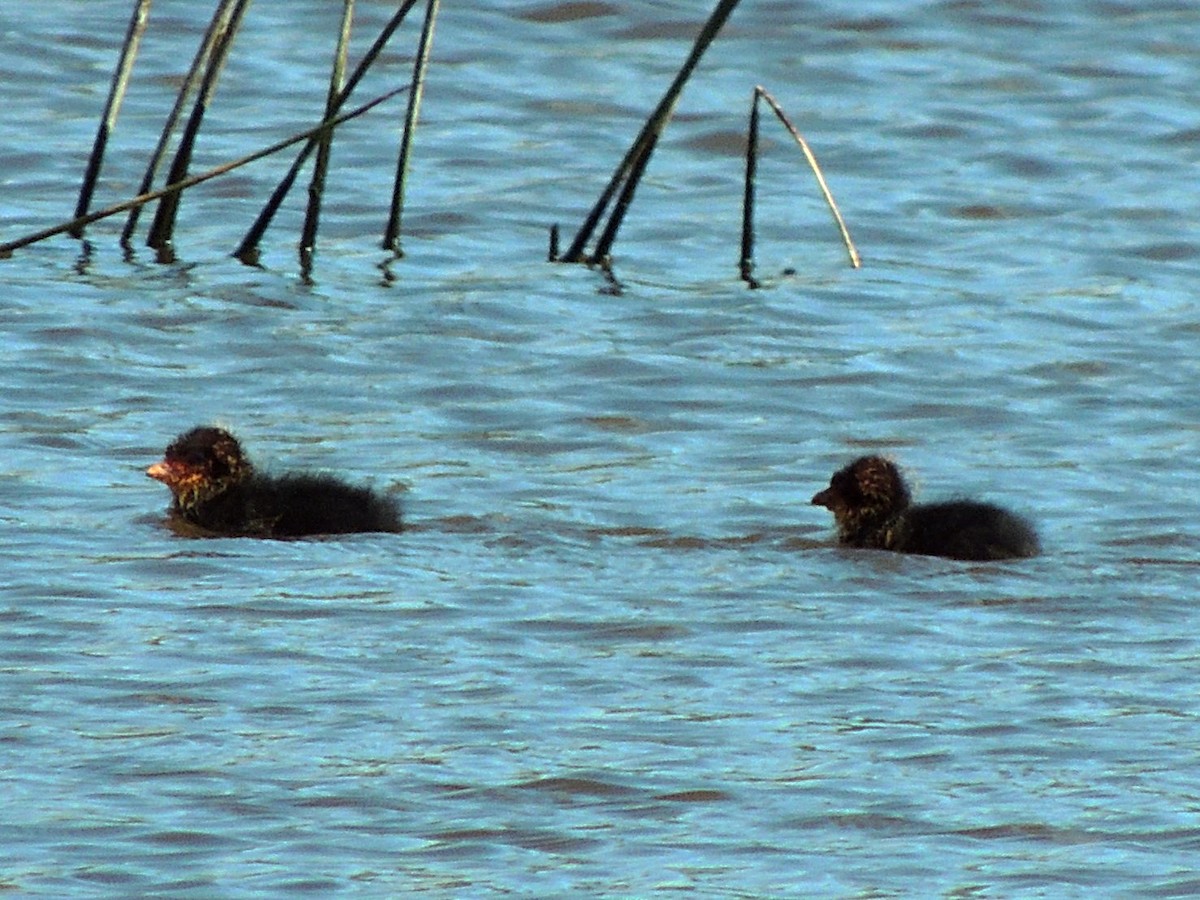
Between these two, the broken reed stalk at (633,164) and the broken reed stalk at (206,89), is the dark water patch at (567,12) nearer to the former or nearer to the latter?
the broken reed stalk at (633,164)

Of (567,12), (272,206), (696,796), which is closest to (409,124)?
(272,206)

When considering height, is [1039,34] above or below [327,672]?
above

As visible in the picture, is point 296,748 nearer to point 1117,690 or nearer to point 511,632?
point 511,632

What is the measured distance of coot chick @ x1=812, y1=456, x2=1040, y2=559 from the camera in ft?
27.6

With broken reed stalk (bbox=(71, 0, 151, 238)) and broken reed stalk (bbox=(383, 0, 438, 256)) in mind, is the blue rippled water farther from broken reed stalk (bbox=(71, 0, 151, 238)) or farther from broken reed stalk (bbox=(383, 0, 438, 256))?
broken reed stalk (bbox=(71, 0, 151, 238))

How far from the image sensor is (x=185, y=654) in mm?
7098

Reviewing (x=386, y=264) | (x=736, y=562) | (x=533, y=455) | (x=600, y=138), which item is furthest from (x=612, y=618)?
(x=600, y=138)

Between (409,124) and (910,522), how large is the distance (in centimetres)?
352

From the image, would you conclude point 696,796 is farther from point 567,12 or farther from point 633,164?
point 567,12

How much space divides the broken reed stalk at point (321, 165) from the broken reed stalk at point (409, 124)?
0.94 feet

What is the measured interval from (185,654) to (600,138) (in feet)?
27.0

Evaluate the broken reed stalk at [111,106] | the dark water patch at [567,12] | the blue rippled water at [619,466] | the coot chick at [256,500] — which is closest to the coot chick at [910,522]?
the blue rippled water at [619,466]

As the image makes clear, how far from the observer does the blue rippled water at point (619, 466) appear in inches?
238

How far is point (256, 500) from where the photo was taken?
29.1ft
